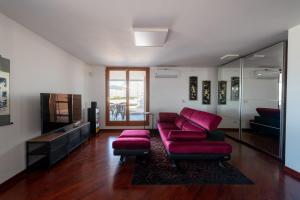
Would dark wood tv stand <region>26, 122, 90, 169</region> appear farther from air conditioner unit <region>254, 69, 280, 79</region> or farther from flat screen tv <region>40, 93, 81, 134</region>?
air conditioner unit <region>254, 69, 280, 79</region>

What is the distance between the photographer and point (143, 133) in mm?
3635

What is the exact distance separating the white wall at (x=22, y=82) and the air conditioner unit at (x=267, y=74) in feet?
15.7

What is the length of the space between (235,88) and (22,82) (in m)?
5.18

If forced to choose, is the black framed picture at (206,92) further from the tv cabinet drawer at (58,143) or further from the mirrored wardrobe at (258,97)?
the tv cabinet drawer at (58,143)

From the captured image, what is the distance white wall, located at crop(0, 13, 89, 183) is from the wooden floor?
0.46 m

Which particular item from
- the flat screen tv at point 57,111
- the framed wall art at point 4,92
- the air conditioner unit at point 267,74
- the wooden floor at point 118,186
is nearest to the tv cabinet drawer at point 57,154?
the wooden floor at point 118,186

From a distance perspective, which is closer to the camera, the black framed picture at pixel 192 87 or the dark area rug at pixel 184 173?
the dark area rug at pixel 184 173

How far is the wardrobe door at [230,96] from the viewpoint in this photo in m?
4.77

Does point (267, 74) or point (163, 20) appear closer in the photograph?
point (163, 20)

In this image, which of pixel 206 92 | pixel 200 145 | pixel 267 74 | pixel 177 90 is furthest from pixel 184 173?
pixel 206 92

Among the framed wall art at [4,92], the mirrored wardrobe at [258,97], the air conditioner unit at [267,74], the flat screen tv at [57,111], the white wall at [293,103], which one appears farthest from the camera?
the air conditioner unit at [267,74]

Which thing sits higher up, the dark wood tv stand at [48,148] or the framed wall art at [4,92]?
the framed wall art at [4,92]

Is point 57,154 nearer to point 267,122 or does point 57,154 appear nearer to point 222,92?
point 267,122

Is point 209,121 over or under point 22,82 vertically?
under
